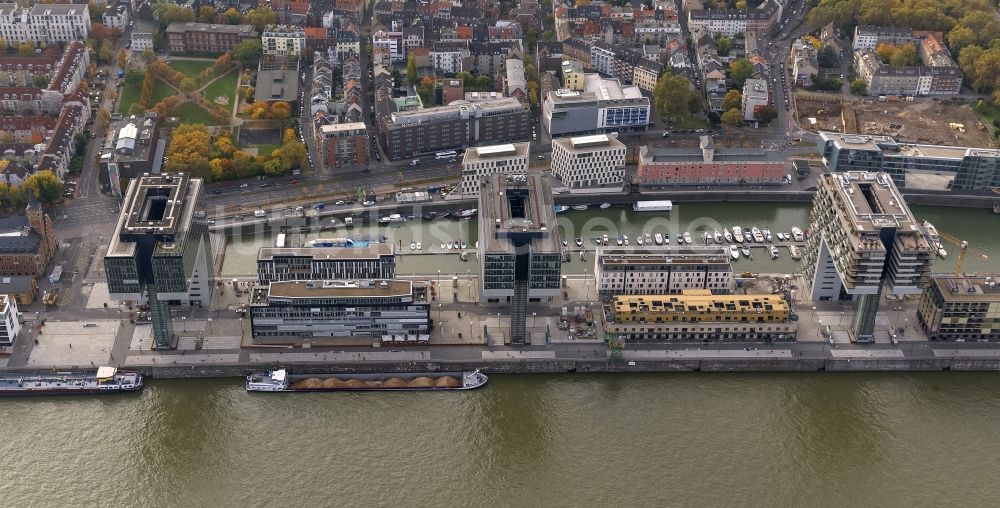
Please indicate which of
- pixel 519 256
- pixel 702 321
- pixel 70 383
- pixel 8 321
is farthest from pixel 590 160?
pixel 8 321

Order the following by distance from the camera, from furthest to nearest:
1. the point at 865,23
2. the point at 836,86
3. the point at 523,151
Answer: the point at 865,23 < the point at 836,86 < the point at 523,151

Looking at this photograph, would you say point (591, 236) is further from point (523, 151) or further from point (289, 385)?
point (289, 385)

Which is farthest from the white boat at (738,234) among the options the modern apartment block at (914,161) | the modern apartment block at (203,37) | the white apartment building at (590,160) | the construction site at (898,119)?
the modern apartment block at (203,37)

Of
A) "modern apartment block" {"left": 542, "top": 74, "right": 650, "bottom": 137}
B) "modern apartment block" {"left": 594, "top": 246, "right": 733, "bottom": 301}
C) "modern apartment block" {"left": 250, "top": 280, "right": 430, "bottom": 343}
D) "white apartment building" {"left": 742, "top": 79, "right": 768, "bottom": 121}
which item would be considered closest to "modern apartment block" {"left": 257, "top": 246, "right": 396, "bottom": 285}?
"modern apartment block" {"left": 250, "top": 280, "right": 430, "bottom": 343}

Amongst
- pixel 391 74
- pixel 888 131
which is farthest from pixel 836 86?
pixel 391 74

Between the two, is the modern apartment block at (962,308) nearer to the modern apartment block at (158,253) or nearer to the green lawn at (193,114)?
the modern apartment block at (158,253)

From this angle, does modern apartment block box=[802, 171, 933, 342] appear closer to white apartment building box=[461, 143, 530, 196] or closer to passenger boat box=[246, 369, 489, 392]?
passenger boat box=[246, 369, 489, 392]

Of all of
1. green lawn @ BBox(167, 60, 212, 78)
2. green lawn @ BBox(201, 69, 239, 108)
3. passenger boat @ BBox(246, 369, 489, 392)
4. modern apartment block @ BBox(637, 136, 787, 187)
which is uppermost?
green lawn @ BBox(167, 60, 212, 78)
